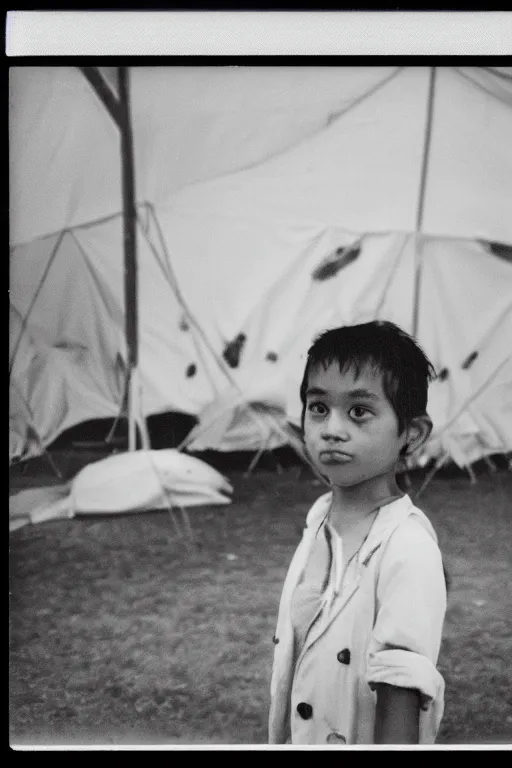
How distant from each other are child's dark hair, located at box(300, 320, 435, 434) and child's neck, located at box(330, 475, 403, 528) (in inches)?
6.4

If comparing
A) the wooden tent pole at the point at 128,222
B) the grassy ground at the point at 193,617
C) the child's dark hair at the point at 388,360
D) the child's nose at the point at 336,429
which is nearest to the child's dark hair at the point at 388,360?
the child's dark hair at the point at 388,360

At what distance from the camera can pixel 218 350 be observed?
103 inches

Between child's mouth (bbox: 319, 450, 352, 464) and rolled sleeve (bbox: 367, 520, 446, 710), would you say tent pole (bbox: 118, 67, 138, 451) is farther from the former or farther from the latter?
rolled sleeve (bbox: 367, 520, 446, 710)

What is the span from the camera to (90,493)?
2617 millimetres

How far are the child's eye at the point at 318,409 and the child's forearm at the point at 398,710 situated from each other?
713 millimetres

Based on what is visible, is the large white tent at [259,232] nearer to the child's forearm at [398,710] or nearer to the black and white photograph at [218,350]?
the black and white photograph at [218,350]

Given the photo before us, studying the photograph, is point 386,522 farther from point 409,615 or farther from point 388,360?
point 388,360

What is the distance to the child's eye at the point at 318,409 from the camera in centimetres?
227

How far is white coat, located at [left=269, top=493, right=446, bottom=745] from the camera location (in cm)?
201

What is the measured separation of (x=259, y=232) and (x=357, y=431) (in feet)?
2.42

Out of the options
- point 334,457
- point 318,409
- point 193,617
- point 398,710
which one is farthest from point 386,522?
point 193,617

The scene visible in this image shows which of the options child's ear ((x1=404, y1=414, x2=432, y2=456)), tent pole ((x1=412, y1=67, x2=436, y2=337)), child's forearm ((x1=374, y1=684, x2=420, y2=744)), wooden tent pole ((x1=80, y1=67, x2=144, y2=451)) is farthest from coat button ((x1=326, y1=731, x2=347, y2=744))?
tent pole ((x1=412, y1=67, x2=436, y2=337))
